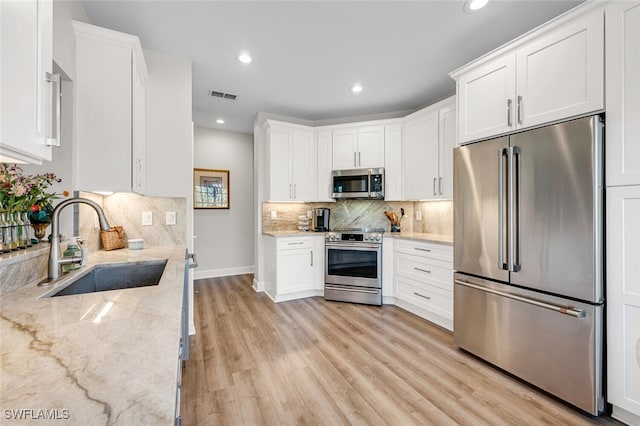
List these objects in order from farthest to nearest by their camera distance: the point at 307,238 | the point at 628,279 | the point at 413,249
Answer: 1. the point at 307,238
2. the point at 413,249
3. the point at 628,279

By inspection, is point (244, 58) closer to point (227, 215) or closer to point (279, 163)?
point (279, 163)

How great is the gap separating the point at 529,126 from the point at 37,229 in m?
3.14

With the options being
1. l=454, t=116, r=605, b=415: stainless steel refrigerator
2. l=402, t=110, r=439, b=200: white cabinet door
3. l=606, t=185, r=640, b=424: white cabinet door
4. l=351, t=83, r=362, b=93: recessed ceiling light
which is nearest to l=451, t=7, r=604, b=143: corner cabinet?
l=454, t=116, r=605, b=415: stainless steel refrigerator

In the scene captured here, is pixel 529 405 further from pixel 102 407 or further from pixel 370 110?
pixel 370 110

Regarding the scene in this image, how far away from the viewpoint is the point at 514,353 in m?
1.97

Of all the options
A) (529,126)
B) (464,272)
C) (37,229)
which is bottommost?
(464,272)

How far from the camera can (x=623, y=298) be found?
154cm

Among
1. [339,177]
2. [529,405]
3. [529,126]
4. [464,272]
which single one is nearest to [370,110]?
[339,177]

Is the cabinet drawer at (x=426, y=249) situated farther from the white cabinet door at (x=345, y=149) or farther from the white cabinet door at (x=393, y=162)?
the white cabinet door at (x=345, y=149)

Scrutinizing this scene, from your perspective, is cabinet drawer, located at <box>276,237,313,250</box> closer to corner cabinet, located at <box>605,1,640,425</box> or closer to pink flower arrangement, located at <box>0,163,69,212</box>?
pink flower arrangement, located at <box>0,163,69,212</box>

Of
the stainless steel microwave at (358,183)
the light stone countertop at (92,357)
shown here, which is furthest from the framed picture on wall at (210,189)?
the light stone countertop at (92,357)

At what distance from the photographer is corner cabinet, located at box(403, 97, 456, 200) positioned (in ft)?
10.2

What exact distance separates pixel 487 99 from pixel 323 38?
1442 mm

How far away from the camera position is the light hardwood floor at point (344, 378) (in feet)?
5.39
